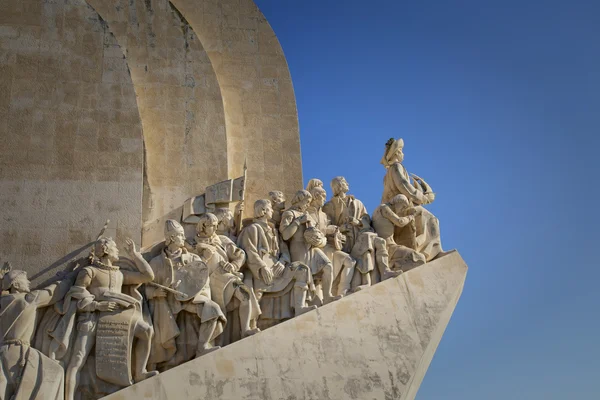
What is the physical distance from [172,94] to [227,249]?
2.57 metres

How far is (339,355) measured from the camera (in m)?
12.4

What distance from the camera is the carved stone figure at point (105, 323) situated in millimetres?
11711

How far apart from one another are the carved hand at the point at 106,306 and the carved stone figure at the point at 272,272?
1.67 meters

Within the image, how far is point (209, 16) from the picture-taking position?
51.6 ft

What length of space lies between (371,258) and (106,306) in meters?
3.29

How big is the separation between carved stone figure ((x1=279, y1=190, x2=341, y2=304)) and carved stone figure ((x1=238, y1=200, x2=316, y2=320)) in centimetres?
16

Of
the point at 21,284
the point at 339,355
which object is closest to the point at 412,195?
the point at 339,355

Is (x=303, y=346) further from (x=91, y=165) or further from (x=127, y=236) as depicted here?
(x=91, y=165)

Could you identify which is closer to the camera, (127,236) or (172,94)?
(127,236)

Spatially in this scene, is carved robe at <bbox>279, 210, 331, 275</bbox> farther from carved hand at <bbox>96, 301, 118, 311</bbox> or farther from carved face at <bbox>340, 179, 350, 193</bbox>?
carved hand at <bbox>96, 301, 118, 311</bbox>

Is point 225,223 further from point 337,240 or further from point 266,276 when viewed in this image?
point 337,240

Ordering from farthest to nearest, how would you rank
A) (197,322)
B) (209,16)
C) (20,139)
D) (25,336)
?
(209,16) → (20,139) → (197,322) → (25,336)

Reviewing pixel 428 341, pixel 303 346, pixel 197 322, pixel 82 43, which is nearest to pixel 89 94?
pixel 82 43

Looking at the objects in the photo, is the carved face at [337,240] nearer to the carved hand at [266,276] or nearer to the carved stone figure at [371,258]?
the carved stone figure at [371,258]
